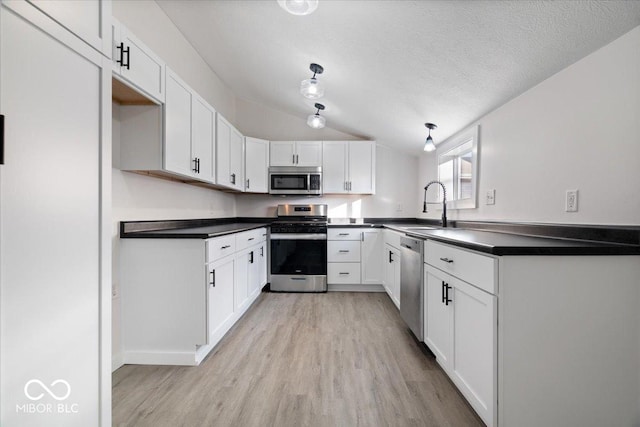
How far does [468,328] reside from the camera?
1.38 meters

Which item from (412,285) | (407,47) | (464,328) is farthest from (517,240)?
(407,47)

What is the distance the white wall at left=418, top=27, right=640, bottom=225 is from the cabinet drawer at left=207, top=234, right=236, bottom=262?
7.08 feet

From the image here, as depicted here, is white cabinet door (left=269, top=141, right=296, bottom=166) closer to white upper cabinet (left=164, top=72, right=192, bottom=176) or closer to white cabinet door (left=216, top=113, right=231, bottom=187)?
white cabinet door (left=216, top=113, right=231, bottom=187)

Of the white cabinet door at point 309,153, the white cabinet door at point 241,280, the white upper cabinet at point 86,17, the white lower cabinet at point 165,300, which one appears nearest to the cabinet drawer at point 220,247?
the white lower cabinet at point 165,300

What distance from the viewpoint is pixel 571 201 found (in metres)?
1.50

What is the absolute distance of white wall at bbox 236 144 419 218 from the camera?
4176 millimetres

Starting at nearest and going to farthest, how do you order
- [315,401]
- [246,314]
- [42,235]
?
1. [42,235]
2. [315,401]
3. [246,314]

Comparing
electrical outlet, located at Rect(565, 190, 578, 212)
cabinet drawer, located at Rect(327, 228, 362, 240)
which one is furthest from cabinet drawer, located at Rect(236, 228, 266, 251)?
electrical outlet, located at Rect(565, 190, 578, 212)

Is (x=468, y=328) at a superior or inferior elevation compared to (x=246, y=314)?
superior

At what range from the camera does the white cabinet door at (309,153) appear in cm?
394

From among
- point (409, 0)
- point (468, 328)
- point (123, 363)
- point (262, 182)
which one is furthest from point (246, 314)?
point (409, 0)

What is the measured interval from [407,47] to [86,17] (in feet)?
5.70

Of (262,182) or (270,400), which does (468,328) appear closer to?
(270,400)

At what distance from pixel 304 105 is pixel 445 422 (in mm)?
3447
